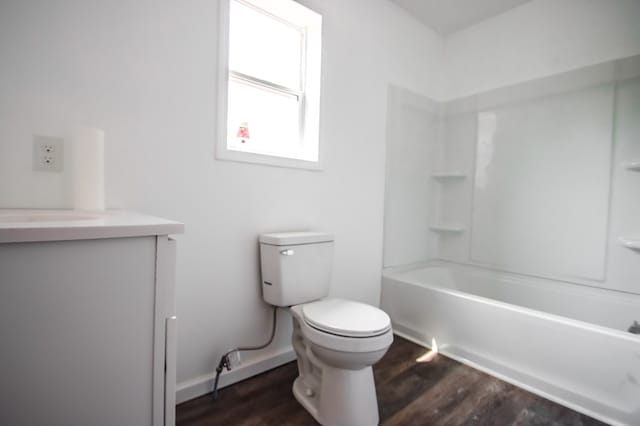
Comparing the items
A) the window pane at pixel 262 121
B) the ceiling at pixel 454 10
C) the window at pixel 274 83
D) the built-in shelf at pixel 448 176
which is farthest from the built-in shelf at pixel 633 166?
the window pane at pixel 262 121

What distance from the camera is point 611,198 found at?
6.22 ft

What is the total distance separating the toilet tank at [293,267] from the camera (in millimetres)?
1533

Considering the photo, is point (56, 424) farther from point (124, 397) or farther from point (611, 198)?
point (611, 198)

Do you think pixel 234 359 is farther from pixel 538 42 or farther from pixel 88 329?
pixel 538 42

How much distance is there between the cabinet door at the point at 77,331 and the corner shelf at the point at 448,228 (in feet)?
7.88

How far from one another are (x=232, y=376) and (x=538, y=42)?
9.57ft

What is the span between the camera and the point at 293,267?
1560 mm

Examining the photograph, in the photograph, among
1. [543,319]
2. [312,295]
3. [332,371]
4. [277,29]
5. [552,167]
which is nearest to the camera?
[332,371]

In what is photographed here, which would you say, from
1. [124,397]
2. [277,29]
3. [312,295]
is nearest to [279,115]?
[277,29]

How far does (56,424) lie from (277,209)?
121 centimetres

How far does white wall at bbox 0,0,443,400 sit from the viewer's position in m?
1.09

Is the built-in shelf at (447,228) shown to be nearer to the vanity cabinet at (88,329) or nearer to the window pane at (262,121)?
the window pane at (262,121)

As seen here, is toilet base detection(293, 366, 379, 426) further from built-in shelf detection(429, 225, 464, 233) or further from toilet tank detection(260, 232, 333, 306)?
built-in shelf detection(429, 225, 464, 233)

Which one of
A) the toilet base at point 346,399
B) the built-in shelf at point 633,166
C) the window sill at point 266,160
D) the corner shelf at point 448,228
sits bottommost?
the toilet base at point 346,399
